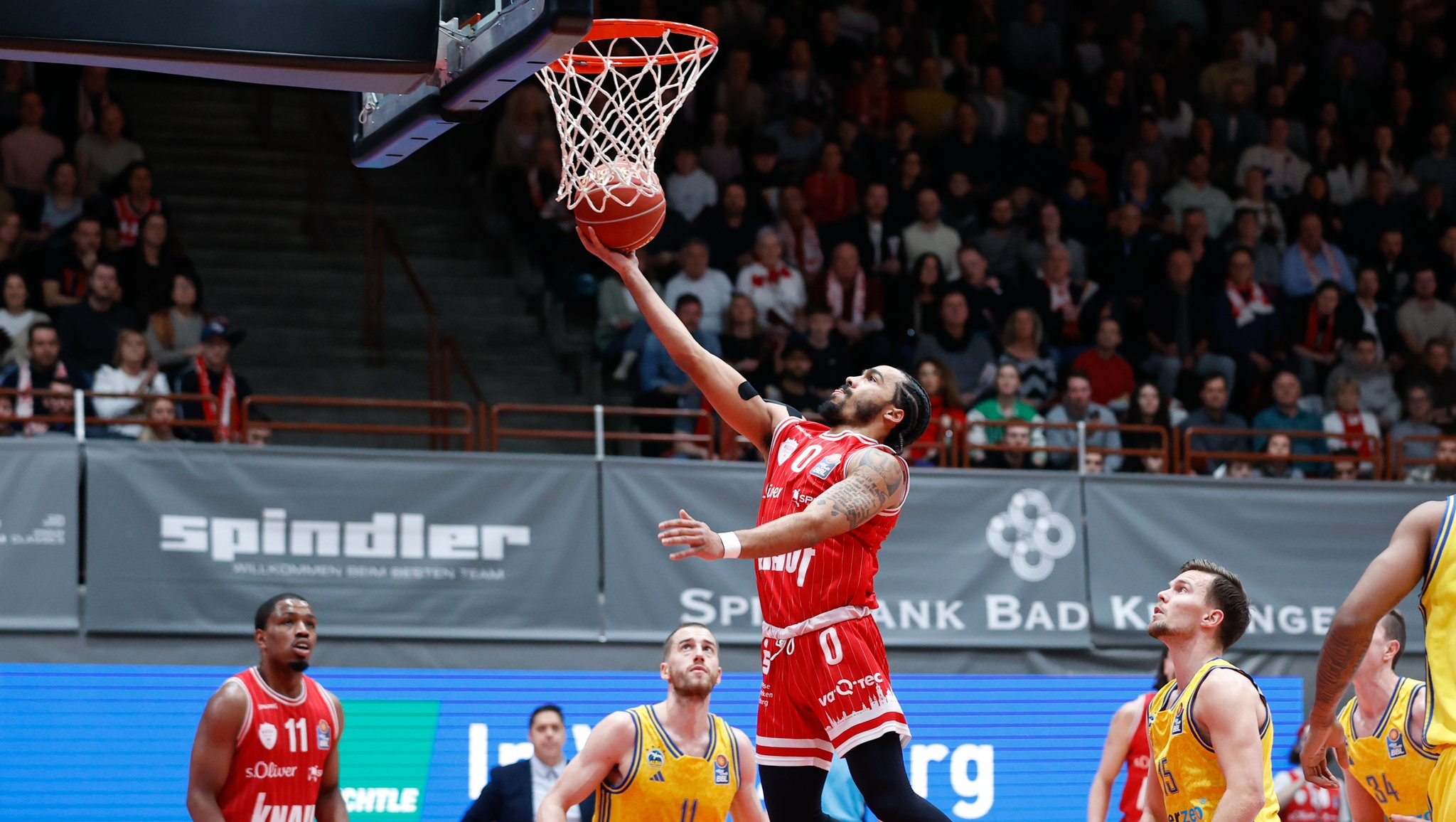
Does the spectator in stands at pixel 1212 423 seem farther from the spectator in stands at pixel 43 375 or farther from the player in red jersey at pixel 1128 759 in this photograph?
the spectator in stands at pixel 43 375

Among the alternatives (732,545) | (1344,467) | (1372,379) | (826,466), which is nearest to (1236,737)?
(826,466)

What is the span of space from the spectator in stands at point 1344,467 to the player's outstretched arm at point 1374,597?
879 cm

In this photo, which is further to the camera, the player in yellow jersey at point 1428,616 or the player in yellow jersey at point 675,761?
the player in yellow jersey at point 675,761

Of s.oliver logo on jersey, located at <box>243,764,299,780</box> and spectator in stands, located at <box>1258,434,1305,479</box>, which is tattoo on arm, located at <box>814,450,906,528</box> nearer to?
s.oliver logo on jersey, located at <box>243,764,299,780</box>

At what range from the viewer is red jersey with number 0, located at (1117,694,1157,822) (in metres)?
9.59

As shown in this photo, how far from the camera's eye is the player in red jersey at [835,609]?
18.6 ft

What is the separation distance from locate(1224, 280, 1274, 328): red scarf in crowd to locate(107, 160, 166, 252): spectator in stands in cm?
859

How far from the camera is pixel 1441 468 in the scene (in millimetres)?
13781

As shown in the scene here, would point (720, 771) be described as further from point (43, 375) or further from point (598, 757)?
point (43, 375)

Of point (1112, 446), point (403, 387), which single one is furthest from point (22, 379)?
point (1112, 446)

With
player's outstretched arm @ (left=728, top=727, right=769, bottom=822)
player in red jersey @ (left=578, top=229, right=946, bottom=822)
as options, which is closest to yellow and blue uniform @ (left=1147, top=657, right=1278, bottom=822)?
player in red jersey @ (left=578, top=229, right=946, bottom=822)

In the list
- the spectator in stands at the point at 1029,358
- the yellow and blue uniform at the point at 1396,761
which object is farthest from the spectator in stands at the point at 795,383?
the yellow and blue uniform at the point at 1396,761

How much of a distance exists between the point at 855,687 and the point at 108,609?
6.17 metres

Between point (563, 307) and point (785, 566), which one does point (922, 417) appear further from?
point (563, 307)
